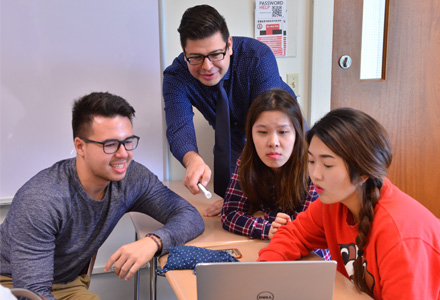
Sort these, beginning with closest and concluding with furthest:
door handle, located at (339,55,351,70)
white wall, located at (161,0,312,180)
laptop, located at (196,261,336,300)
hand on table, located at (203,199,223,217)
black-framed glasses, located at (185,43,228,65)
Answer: laptop, located at (196,261,336,300) < black-framed glasses, located at (185,43,228,65) < hand on table, located at (203,199,223,217) < white wall, located at (161,0,312,180) < door handle, located at (339,55,351,70)

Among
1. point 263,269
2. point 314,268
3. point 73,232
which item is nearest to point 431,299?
point 314,268

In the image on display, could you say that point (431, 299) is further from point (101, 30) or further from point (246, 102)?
point (101, 30)

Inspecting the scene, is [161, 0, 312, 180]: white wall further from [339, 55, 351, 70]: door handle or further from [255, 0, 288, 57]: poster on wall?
[339, 55, 351, 70]: door handle

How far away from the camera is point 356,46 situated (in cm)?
257

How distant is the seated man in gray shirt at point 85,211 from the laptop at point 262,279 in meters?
0.52

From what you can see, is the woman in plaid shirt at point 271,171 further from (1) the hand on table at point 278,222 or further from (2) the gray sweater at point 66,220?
(2) the gray sweater at point 66,220

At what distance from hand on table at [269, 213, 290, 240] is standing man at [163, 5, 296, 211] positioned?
38 cm

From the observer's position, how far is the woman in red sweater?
94 cm

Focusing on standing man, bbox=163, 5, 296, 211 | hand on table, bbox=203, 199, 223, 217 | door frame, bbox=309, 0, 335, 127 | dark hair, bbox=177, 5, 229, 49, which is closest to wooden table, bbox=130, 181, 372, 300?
hand on table, bbox=203, 199, 223, 217

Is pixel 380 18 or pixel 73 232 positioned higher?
pixel 380 18

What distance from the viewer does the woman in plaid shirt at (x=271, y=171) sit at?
59.5 inches

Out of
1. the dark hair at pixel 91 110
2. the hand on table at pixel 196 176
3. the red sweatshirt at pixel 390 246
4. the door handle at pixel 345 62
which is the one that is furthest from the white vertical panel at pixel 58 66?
the red sweatshirt at pixel 390 246

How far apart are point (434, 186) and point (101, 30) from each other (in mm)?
2372

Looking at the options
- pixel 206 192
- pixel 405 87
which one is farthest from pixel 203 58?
pixel 405 87
